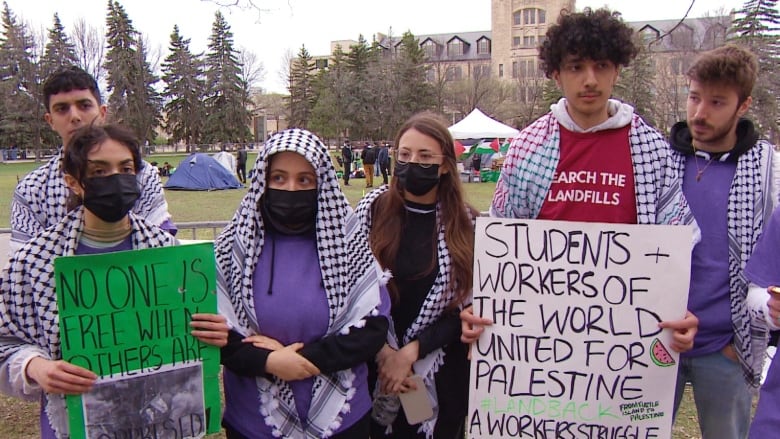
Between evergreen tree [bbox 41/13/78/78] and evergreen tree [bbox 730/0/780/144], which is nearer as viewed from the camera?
evergreen tree [bbox 730/0/780/144]

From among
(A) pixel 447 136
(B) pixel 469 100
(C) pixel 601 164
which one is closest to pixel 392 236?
(A) pixel 447 136

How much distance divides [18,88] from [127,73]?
819 centimetres

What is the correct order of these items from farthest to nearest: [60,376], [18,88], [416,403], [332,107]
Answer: [332,107]
[18,88]
[416,403]
[60,376]

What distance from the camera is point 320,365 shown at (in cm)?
239

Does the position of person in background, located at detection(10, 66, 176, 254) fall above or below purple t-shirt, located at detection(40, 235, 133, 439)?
above

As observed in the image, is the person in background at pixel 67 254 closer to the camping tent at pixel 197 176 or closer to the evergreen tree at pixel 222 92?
the camping tent at pixel 197 176

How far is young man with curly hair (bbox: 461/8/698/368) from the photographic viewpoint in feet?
8.49

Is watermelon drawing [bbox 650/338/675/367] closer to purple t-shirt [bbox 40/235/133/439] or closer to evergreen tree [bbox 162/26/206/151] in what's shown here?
purple t-shirt [bbox 40/235/133/439]

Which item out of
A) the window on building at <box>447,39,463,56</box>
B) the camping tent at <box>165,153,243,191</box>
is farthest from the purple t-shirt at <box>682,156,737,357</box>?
the window on building at <box>447,39,463,56</box>

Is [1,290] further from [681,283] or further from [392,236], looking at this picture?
[681,283]

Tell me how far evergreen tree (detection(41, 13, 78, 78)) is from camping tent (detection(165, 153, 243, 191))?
3231 centimetres

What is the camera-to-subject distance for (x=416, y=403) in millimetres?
2838

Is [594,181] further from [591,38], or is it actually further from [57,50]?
[57,50]

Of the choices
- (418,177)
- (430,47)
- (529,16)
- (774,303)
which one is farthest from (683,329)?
(430,47)
